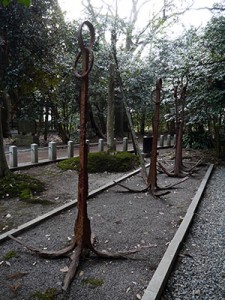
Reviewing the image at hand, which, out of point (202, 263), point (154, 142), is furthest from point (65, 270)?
point (154, 142)

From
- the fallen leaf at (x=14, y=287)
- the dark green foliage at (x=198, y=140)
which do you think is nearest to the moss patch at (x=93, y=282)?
the fallen leaf at (x=14, y=287)

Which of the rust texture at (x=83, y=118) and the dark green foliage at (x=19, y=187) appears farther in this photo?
the dark green foliage at (x=19, y=187)

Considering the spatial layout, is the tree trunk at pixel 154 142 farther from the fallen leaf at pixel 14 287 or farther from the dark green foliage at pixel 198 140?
the dark green foliage at pixel 198 140

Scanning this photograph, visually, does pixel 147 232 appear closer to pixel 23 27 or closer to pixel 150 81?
pixel 23 27

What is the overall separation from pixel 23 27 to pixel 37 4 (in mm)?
995

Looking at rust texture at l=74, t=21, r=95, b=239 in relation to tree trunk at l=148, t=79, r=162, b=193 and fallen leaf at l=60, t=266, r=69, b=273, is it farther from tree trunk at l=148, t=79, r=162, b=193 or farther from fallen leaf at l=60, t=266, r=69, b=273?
tree trunk at l=148, t=79, r=162, b=193

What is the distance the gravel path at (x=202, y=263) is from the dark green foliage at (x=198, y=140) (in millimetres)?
11284

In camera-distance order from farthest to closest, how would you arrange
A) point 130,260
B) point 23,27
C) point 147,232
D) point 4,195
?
point 23,27, point 4,195, point 147,232, point 130,260

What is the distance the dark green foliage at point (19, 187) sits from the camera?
6.64m

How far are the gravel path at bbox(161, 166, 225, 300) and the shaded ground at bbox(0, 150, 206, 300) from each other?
1.01 feet

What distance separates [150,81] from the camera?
50.5ft

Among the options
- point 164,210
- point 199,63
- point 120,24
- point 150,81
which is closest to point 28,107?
point 150,81

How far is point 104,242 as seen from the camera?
4223mm

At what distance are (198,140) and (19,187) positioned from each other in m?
12.7
